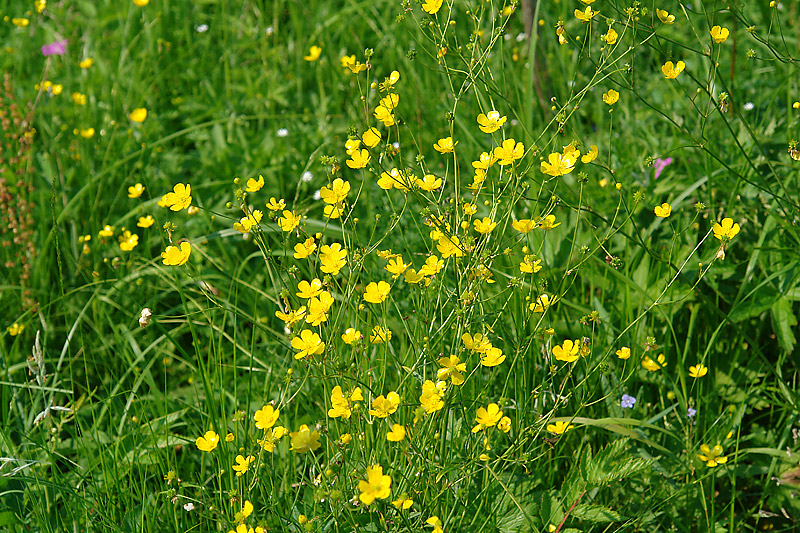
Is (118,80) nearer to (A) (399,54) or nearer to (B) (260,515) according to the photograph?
(A) (399,54)

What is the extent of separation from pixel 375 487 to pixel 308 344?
0.90 ft

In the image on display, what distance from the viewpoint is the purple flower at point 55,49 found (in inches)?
121

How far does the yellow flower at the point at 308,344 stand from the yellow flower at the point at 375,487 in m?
0.22

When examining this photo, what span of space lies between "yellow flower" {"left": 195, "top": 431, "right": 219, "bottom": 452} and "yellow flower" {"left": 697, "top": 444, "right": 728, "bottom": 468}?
0.96m

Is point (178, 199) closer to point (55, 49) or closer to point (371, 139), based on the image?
point (371, 139)

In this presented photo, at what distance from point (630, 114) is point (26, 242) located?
1.98 metres

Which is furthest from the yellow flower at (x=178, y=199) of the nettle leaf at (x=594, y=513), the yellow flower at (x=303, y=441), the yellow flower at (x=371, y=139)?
the nettle leaf at (x=594, y=513)

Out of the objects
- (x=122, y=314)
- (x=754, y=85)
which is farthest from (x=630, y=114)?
(x=122, y=314)

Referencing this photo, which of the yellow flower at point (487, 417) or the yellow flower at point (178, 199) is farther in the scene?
the yellow flower at point (178, 199)

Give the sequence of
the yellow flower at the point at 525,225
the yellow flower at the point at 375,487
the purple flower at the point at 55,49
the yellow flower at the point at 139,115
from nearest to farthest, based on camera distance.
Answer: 1. the yellow flower at the point at 375,487
2. the yellow flower at the point at 525,225
3. the yellow flower at the point at 139,115
4. the purple flower at the point at 55,49

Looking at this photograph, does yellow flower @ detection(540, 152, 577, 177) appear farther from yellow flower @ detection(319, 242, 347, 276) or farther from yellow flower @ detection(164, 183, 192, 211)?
yellow flower @ detection(164, 183, 192, 211)

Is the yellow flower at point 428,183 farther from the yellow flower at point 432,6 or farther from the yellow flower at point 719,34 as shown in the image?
the yellow flower at point 719,34

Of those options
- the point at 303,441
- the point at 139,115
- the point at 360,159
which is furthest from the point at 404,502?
the point at 139,115

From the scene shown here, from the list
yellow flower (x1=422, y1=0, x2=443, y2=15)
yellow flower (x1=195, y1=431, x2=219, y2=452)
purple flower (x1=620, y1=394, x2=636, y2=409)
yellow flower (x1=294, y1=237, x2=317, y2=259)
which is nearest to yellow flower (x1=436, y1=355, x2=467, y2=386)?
yellow flower (x1=294, y1=237, x2=317, y2=259)
